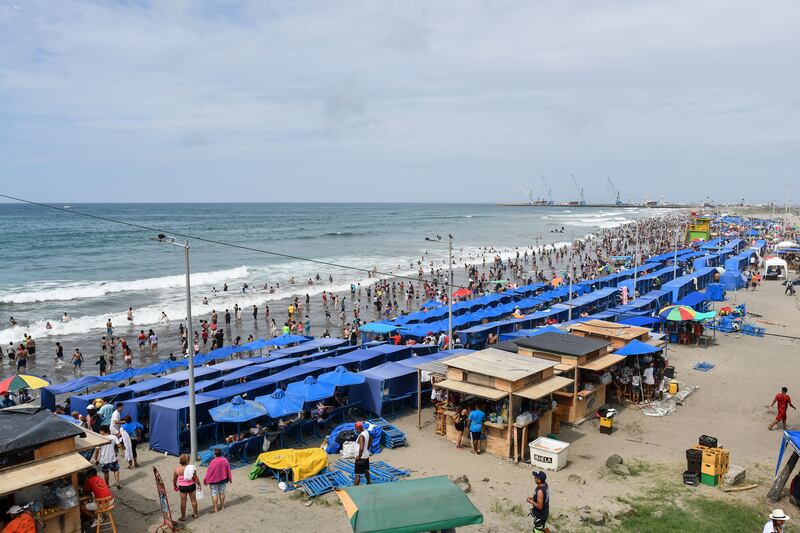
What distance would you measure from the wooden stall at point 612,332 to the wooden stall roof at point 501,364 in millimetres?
3907

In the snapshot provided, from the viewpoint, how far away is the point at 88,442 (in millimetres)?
9219

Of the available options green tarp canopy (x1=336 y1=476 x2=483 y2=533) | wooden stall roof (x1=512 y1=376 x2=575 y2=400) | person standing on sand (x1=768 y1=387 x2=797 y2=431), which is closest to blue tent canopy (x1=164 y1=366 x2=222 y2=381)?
wooden stall roof (x1=512 y1=376 x2=575 y2=400)

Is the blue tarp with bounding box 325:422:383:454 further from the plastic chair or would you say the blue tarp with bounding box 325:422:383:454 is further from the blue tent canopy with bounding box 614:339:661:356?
the blue tent canopy with bounding box 614:339:661:356

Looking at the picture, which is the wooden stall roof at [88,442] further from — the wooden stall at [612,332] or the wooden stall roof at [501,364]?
the wooden stall at [612,332]

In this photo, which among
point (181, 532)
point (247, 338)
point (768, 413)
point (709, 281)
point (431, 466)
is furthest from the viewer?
point (709, 281)

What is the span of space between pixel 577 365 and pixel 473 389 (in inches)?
134

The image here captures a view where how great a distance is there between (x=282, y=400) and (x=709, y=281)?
33.0m

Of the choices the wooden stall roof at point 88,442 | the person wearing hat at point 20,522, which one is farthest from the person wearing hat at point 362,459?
the person wearing hat at point 20,522

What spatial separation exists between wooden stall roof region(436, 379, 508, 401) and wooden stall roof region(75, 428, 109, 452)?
7.02 metres

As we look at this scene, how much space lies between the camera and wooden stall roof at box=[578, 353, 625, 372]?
1489cm

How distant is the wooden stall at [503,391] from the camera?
12688mm

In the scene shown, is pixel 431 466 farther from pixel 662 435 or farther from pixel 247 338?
pixel 247 338

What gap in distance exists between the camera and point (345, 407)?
15.5 metres

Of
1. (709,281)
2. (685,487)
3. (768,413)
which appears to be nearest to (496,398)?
(685,487)
